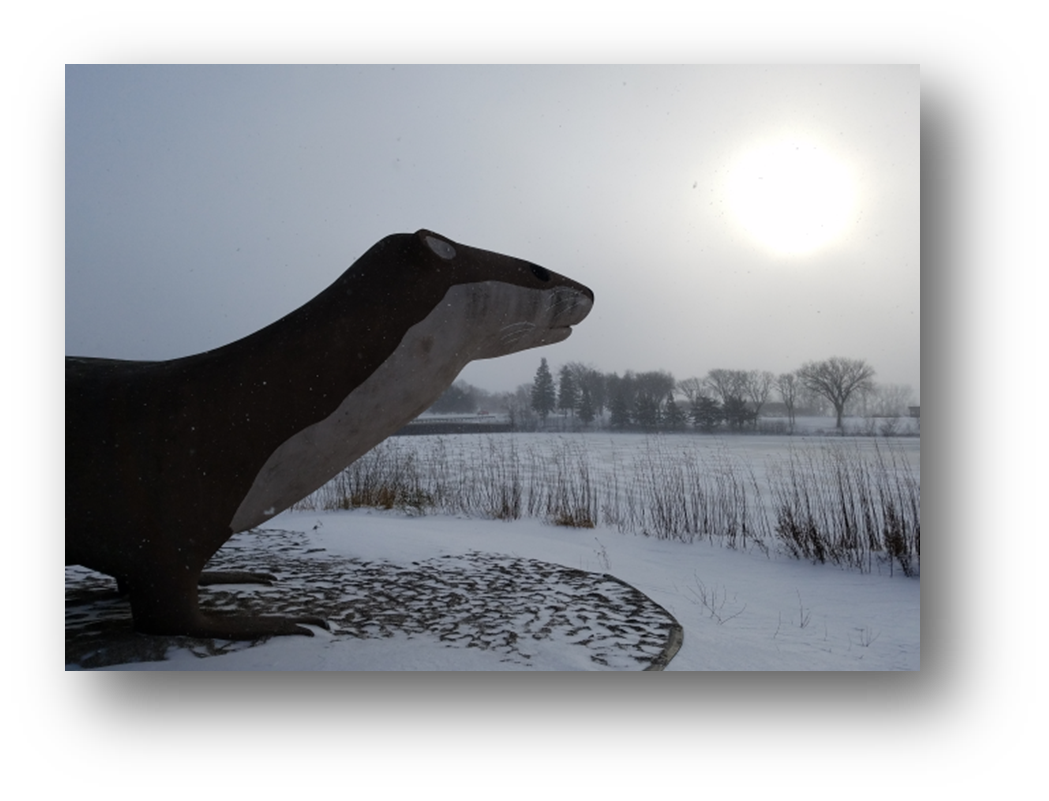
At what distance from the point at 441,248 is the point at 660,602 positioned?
2565 mm

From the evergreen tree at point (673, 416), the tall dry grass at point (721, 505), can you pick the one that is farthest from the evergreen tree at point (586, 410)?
the tall dry grass at point (721, 505)

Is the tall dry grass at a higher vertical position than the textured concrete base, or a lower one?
lower

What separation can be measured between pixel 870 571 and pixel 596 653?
4.06m

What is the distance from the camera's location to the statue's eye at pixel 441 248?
2.63 m

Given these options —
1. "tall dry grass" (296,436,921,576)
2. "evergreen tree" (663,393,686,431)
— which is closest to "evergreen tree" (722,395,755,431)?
"evergreen tree" (663,393,686,431)

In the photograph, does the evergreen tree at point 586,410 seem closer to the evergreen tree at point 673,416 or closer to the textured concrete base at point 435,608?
the evergreen tree at point 673,416

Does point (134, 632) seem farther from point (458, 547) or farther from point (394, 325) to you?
point (458, 547)

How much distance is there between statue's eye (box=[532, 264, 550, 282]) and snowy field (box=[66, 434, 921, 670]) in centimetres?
179

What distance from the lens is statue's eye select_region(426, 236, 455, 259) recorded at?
263 cm

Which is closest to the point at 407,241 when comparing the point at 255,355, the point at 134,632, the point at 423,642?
the point at 255,355

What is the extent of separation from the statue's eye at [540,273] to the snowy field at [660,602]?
1793 millimetres

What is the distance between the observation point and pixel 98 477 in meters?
2.09

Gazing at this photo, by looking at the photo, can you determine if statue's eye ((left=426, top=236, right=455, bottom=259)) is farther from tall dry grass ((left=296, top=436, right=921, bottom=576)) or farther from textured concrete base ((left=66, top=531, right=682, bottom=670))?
tall dry grass ((left=296, top=436, right=921, bottom=576))

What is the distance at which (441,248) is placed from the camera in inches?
106
